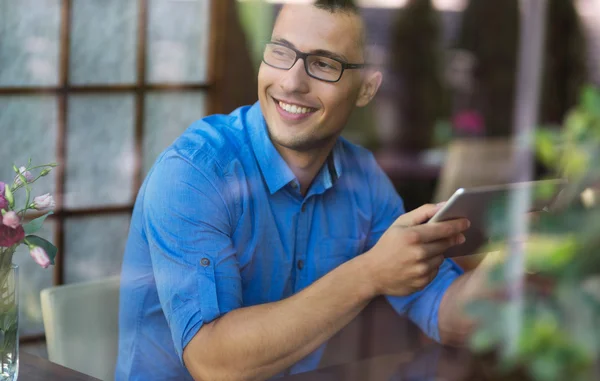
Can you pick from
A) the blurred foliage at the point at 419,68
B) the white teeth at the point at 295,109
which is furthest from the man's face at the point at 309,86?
the blurred foliage at the point at 419,68

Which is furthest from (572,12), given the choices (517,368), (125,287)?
(125,287)

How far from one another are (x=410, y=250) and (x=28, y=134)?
0.85 metres

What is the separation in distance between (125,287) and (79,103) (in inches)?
17.5

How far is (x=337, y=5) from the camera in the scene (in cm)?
149

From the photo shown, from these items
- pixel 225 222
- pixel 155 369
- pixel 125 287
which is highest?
pixel 225 222

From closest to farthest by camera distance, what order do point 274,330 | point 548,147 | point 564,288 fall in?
point 564,288, point 548,147, point 274,330

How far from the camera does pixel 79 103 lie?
1.80 metres

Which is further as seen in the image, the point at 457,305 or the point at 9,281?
the point at 457,305

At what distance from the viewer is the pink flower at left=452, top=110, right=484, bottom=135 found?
156cm

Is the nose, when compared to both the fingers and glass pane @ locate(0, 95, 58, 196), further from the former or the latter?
glass pane @ locate(0, 95, 58, 196)

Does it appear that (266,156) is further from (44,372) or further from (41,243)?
(44,372)

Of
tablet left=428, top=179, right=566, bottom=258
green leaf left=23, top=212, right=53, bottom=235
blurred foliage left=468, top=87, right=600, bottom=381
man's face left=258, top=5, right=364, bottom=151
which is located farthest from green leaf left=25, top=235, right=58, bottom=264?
blurred foliage left=468, top=87, right=600, bottom=381

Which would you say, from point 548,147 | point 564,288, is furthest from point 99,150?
point 564,288

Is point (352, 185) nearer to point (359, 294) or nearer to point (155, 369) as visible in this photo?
point (359, 294)
